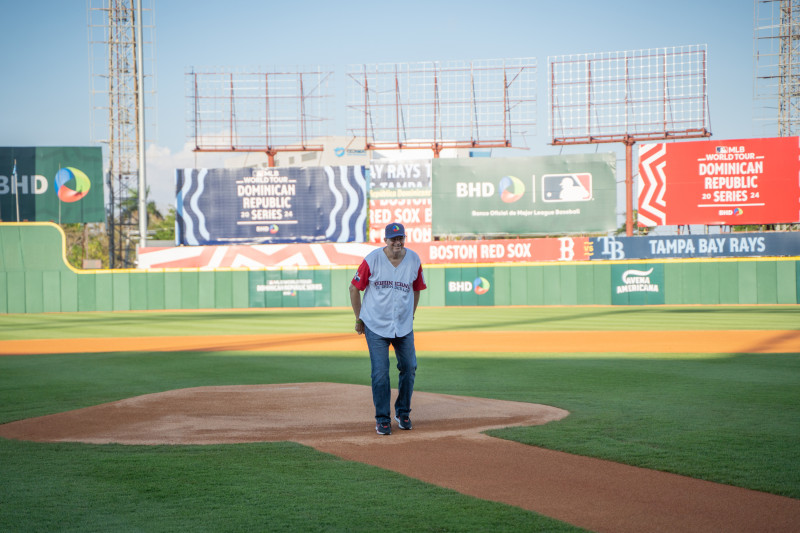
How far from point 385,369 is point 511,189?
27.5 m

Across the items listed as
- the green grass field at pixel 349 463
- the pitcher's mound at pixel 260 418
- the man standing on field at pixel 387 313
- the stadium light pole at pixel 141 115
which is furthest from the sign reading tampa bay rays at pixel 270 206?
the man standing on field at pixel 387 313

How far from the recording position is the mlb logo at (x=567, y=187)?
32.6m

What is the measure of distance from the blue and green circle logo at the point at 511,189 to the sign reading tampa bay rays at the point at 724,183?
494cm

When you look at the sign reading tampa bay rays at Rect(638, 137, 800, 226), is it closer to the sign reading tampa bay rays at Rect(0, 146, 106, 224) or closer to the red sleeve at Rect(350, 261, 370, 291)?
the sign reading tampa bay rays at Rect(0, 146, 106, 224)

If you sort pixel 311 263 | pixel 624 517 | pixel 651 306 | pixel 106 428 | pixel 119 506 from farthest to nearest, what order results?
pixel 311 263, pixel 651 306, pixel 106 428, pixel 119 506, pixel 624 517

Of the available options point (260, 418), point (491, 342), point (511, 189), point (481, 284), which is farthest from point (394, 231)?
point (511, 189)

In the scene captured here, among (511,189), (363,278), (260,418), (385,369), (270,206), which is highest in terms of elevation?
(511,189)

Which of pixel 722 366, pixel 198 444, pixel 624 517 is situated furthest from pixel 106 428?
pixel 722 366

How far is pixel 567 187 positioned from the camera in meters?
32.8

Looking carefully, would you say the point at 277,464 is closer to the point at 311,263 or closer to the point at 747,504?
the point at 747,504

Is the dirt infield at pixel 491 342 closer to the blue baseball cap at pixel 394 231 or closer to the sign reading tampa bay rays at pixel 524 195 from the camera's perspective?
the blue baseball cap at pixel 394 231

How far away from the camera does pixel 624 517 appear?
380cm

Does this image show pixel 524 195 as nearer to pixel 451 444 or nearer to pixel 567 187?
pixel 567 187

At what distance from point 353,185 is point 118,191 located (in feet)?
A: 53.9
